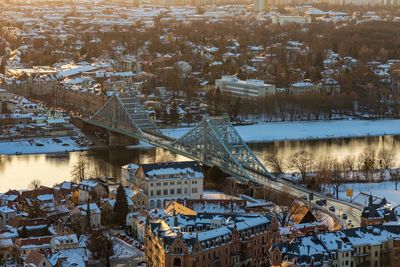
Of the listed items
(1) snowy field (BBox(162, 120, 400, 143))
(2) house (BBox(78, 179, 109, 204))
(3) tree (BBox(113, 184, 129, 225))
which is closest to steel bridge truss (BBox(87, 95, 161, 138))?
(1) snowy field (BBox(162, 120, 400, 143))

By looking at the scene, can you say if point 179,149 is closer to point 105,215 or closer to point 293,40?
point 105,215

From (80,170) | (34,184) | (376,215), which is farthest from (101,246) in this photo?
(80,170)

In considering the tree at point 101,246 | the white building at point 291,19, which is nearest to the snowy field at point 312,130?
the tree at point 101,246

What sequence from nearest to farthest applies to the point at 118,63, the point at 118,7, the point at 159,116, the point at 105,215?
the point at 105,215 < the point at 159,116 < the point at 118,63 < the point at 118,7

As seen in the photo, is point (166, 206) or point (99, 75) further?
point (99, 75)

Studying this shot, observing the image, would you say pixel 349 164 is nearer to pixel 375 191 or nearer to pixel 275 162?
pixel 275 162

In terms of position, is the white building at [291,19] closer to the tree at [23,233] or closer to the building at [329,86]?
the building at [329,86]

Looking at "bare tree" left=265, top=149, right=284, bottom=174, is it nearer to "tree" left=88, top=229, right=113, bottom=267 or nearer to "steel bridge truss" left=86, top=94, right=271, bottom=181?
"steel bridge truss" left=86, top=94, right=271, bottom=181

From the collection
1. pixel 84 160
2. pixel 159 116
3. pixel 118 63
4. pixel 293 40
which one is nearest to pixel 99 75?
pixel 118 63
